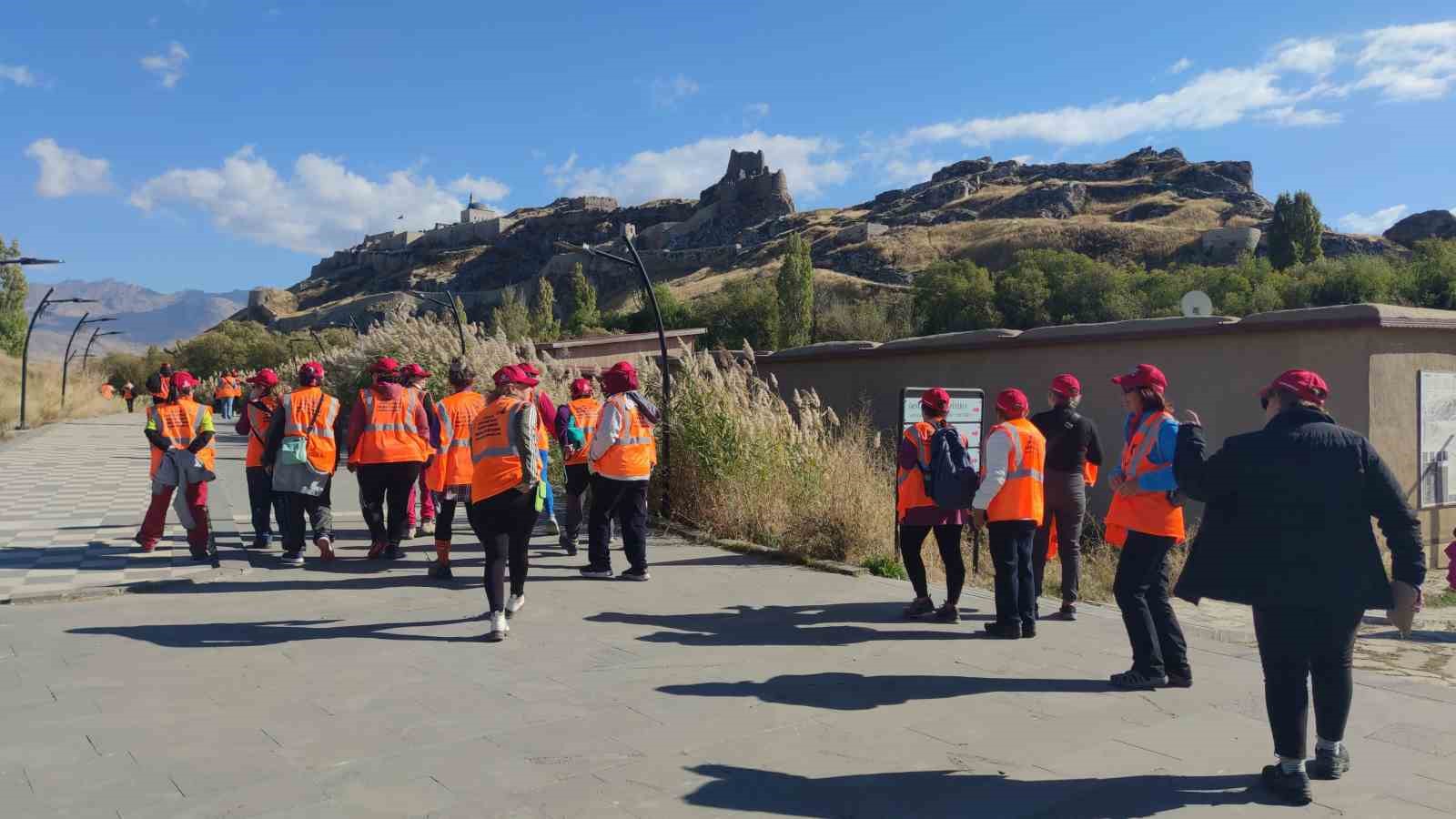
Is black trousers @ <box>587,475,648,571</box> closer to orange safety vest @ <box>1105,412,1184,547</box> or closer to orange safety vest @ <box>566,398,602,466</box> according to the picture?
orange safety vest @ <box>566,398,602,466</box>

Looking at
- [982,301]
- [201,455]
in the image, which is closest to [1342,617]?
[201,455]

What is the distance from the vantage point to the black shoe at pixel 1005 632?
7039 millimetres

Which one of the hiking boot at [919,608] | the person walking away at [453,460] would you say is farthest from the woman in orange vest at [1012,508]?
the person walking away at [453,460]

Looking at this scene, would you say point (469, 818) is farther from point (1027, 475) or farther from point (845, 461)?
point (845, 461)

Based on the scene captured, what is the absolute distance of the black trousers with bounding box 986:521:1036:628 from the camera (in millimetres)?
6969

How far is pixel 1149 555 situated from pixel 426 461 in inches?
253

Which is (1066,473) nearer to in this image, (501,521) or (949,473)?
(949,473)

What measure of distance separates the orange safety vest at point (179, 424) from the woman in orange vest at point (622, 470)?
3.71 m

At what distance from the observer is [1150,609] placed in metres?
5.98

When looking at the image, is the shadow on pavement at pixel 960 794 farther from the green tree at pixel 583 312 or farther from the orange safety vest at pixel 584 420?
the green tree at pixel 583 312

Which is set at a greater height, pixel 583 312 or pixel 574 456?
pixel 583 312

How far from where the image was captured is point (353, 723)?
513cm

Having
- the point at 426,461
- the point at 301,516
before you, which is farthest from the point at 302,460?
the point at 426,461

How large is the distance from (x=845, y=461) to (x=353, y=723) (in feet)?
22.1
